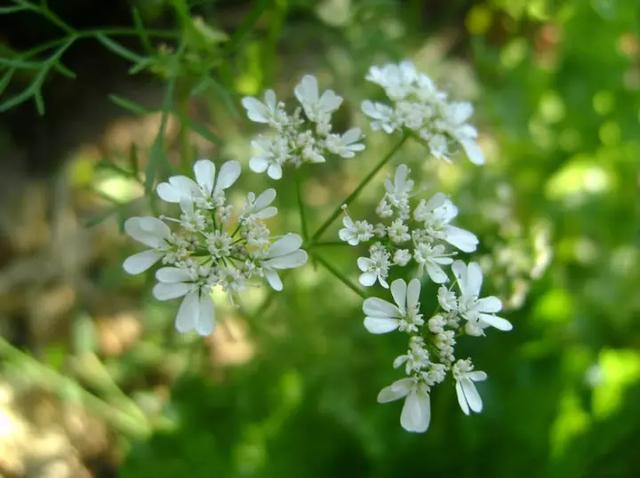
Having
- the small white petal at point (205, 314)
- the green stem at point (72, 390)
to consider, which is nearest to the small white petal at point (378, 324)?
the small white petal at point (205, 314)

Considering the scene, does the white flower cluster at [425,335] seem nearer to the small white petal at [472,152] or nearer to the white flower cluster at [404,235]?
the white flower cluster at [404,235]

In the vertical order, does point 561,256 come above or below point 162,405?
above

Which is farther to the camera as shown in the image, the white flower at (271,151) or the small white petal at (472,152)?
the small white petal at (472,152)

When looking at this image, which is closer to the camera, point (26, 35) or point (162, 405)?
point (162, 405)

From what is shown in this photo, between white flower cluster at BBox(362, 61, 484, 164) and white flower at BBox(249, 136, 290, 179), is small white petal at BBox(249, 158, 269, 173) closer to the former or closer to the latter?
white flower at BBox(249, 136, 290, 179)

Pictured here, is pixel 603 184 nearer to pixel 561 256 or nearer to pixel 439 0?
pixel 561 256

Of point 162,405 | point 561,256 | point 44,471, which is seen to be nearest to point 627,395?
point 561,256

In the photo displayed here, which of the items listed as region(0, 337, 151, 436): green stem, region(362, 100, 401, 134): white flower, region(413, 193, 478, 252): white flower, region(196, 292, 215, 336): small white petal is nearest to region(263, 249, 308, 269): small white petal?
region(196, 292, 215, 336): small white petal

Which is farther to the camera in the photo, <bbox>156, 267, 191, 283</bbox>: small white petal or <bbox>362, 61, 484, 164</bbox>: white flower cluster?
<bbox>362, 61, 484, 164</bbox>: white flower cluster
